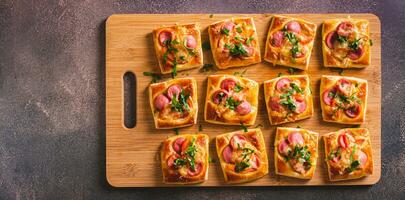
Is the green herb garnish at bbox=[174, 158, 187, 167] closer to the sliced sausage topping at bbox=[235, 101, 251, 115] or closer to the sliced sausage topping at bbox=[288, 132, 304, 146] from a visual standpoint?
the sliced sausage topping at bbox=[235, 101, 251, 115]

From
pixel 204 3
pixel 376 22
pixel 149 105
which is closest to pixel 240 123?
pixel 149 105

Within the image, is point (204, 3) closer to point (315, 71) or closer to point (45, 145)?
point (315, 71)

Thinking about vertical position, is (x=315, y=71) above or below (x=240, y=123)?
above

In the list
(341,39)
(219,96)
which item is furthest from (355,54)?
(219,96)

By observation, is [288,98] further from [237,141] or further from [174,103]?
[174,103]

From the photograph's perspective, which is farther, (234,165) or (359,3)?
(359,3)

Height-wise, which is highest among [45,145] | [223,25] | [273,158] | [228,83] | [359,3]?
[359,3]
